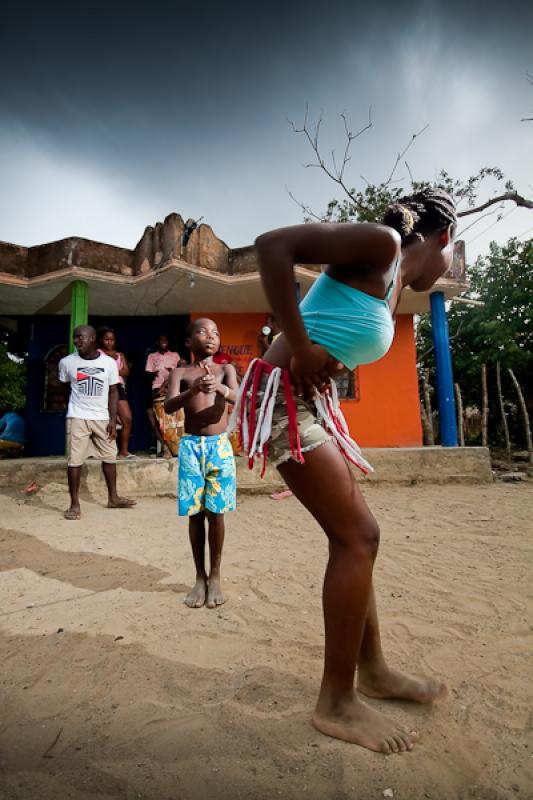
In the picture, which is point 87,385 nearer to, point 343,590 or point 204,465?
point 204,465

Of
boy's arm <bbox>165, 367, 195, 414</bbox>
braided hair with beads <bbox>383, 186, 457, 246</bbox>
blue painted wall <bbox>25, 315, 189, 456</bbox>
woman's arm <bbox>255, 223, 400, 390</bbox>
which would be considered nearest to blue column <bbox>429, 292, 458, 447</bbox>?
blue painted wall <bbox>25, 315, 189, 456</bbox>

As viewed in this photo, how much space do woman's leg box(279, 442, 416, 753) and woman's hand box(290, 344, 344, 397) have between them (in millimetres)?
192

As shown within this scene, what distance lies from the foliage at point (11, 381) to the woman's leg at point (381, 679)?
831 centimetres

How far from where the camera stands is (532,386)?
10.2m

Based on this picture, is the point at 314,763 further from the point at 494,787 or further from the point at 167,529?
the point at 167,529

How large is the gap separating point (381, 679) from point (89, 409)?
12.8 feet

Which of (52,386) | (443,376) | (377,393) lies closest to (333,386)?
(443,376)

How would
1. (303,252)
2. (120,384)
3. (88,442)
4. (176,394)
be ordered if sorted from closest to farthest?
(303,252) < (176,394) < (88,442) < (120,384)

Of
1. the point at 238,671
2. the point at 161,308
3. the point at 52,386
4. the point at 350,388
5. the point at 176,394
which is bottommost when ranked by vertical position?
the point at 238,671

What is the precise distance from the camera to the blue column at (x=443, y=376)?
6941 millimetres

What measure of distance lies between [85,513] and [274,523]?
6.35ft

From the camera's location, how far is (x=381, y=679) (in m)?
1.50

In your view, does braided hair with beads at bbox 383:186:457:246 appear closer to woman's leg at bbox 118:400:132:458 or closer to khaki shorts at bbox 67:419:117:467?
khaki shorts at bbox 67:419:117:467

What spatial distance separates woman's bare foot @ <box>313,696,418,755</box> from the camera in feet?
4.19
